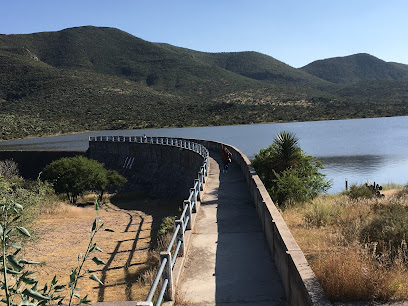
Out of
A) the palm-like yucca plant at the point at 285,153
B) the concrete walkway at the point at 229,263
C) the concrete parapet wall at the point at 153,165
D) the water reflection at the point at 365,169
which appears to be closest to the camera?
the concrete walkway at the point at 229,263

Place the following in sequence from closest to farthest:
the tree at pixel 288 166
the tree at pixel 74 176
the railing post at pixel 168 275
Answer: the railing post at pixel 168 275 < the tree at pixel 288 166 < the tree at pixel 74 176

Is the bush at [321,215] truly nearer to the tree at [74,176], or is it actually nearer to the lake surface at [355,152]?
the lake surface at [355,152]

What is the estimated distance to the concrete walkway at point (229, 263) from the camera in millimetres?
6305

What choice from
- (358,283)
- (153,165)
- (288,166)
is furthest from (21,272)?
(153,165)

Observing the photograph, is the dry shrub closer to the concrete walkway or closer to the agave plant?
the concrete walkway

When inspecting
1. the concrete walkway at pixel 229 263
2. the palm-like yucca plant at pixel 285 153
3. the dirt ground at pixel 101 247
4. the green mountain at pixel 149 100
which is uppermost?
the green mountain at pixel 149 100

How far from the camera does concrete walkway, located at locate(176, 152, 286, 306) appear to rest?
6305mm

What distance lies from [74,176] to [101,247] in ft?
62.7

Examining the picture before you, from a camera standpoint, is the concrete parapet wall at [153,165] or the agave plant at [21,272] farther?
the concrete parapet wall at [153,165]

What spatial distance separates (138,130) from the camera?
97062 millimetres

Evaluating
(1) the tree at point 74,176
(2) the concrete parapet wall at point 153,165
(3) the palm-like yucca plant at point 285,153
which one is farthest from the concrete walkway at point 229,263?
(1) the tree at point 74,176

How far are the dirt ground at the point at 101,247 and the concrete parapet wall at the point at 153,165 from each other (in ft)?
13.4

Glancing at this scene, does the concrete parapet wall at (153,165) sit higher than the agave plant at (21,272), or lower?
lower

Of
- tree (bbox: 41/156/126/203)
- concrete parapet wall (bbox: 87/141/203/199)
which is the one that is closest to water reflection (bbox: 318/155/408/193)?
concrete parapet wall (bbox: 87/141/203/199)
